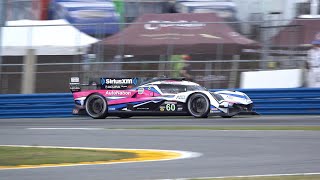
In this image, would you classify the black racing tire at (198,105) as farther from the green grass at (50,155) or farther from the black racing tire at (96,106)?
the green grass at (50,155)

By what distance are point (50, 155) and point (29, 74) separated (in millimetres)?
10898

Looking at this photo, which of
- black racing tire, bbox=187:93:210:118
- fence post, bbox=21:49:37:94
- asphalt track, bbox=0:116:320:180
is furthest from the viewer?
fence post, bbox=21:49:37:94

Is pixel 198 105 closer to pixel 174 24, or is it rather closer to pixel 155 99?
pixel 155 99

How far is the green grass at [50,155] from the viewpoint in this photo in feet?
27.6

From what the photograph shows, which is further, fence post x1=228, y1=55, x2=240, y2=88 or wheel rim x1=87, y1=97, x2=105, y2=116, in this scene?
fence post x1=228, y1=55, x2=240, y2=88

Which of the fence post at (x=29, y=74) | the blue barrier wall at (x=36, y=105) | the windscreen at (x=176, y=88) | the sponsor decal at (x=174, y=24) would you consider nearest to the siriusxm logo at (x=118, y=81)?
the windscreen at (x=176, y=88)

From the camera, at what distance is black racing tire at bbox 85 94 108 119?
667 inches

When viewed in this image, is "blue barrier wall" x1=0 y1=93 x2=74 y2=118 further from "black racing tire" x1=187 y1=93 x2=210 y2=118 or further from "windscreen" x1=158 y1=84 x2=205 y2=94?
"black racing tire" x1=187 y1=93 x2=210 y2=118

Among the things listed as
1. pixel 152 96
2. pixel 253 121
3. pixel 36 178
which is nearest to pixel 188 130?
pixel 253 121

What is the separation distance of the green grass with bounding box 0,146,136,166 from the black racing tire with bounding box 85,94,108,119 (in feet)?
23.4

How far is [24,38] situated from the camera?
20125mm

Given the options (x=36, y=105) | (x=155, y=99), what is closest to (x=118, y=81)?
(x=155, y=99)

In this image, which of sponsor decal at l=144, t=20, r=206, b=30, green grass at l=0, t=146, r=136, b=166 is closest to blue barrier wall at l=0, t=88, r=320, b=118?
sponsor decal at l=144, t=20, r=206, b=30

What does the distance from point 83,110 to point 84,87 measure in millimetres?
787
